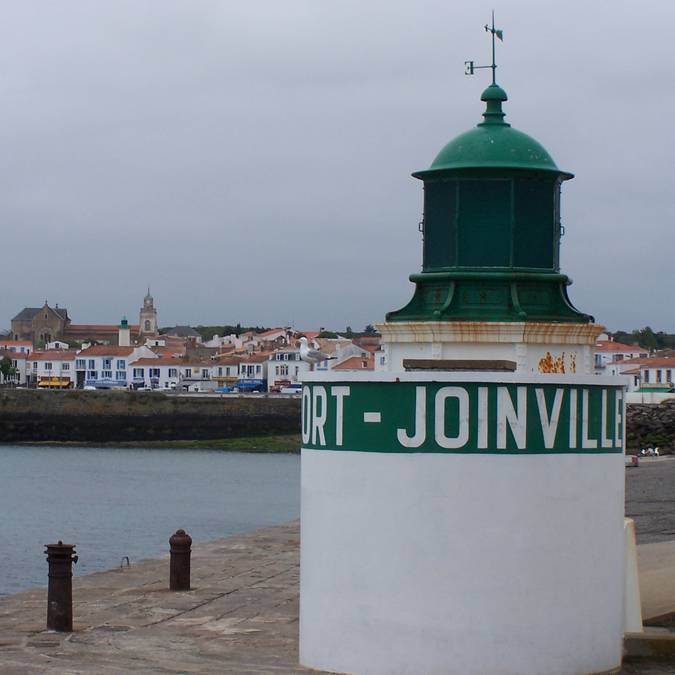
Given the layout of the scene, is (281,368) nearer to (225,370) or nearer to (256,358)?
(256,358)

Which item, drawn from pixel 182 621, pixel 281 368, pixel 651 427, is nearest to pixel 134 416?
pixel 281 368

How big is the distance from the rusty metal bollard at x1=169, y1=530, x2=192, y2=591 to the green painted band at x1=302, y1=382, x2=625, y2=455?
5.07 meters

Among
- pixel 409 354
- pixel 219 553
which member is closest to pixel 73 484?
pixel 219 553

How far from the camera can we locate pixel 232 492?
49.6m

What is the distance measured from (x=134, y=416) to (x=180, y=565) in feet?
222

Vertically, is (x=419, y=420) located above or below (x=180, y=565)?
above

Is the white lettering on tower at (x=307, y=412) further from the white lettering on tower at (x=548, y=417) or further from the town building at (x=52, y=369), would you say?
the town building at (x=52, y=369)

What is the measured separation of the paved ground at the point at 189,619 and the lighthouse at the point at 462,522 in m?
0.54

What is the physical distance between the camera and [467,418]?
27.1ft

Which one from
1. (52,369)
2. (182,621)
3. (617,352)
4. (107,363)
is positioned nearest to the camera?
(182,621)

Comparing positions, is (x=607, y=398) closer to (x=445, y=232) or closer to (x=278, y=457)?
(x=445, y=232)

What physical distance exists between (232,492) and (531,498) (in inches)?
1646

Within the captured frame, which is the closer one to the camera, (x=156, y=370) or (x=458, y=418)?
(x=458, y=418)

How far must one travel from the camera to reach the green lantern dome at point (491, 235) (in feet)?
32.1
